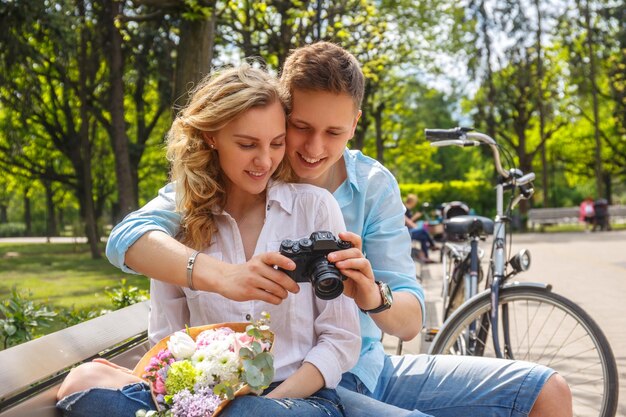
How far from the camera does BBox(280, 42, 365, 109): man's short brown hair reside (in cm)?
245

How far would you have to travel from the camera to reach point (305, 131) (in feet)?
8.21

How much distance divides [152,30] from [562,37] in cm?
2161

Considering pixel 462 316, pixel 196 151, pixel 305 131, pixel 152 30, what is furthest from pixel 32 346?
pixel 152 30

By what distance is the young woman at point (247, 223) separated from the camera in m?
2.07

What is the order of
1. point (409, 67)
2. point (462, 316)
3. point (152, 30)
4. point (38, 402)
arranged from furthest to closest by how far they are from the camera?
point (409, 67), point (152, 30), point (462, 316), point (38, 402)

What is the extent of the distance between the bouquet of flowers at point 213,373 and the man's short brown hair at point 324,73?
3.02 ft

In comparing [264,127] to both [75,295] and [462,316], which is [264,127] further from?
[75,295]

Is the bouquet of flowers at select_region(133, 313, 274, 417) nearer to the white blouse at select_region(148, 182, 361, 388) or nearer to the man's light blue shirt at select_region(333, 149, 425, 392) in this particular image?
the white blouse at select_region(148, 182, 361, 388)

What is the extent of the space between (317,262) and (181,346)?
38 centimetres

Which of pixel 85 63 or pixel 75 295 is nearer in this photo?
pixel 75 295

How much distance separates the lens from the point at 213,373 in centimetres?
174

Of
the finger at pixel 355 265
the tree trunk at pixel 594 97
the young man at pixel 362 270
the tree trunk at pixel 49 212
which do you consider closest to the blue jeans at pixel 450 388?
the young man at pixel 362 270

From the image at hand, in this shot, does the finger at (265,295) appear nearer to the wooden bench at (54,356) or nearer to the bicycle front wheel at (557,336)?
the wooden bench at (54,356)

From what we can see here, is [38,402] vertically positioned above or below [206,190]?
below
